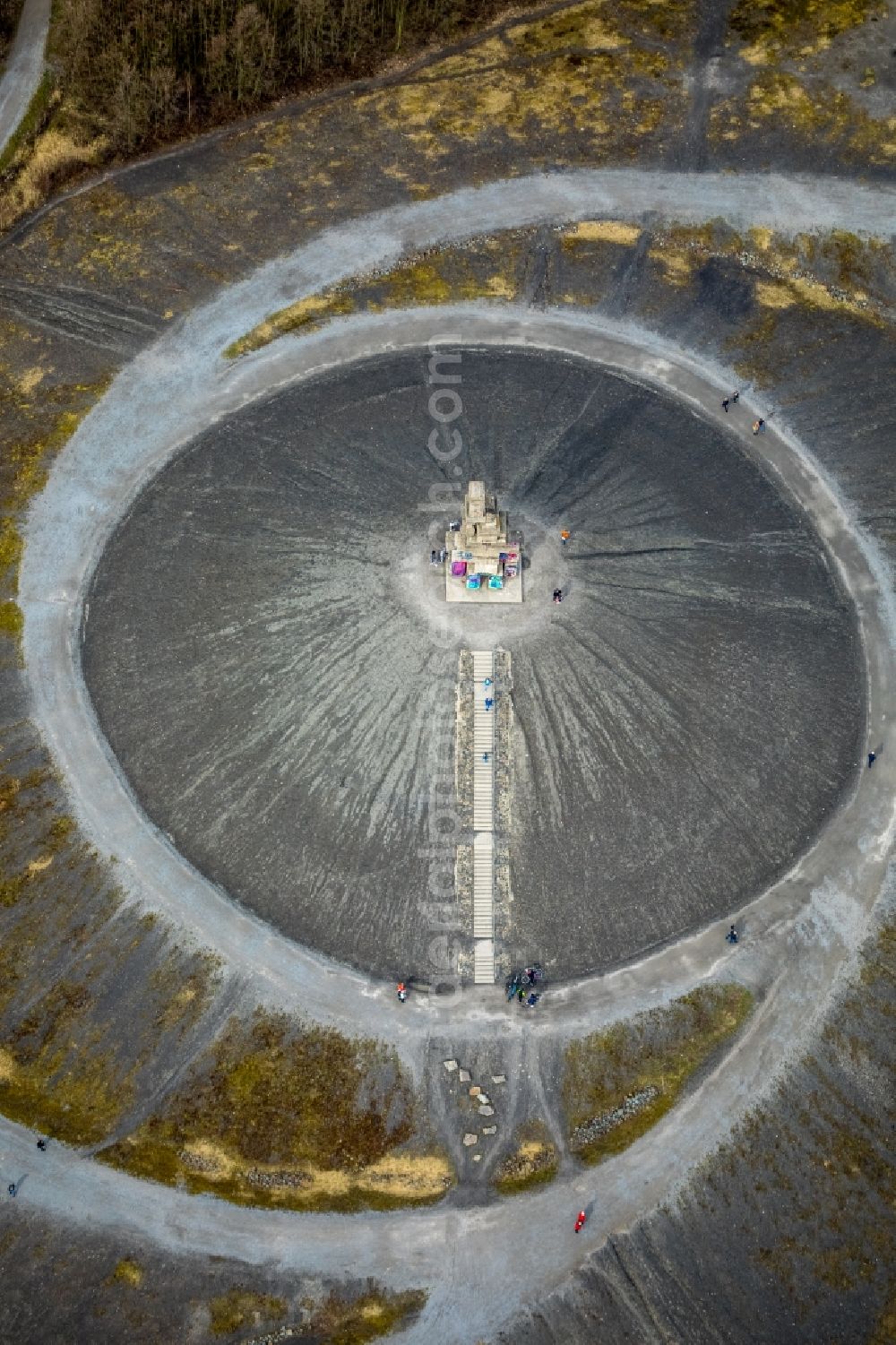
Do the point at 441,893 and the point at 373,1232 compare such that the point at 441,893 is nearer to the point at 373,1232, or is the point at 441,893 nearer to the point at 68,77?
the point at 373,1232

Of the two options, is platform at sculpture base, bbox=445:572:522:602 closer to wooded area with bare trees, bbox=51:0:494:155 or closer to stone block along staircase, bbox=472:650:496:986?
stone block along staircase, bbox=472:650:496:986

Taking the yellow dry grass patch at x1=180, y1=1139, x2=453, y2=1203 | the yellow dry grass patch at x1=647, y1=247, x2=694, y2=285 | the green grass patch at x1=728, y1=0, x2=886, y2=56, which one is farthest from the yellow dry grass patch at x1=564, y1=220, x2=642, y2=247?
the yellow dry grass patch at x1=180, y1=1139, x2=453, y2=1203

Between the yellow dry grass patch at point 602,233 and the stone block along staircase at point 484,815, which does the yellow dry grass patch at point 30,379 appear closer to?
the stone block along staircase at point 484,815

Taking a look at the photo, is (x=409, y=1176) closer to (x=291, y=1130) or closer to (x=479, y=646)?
(x=291, y=1130)

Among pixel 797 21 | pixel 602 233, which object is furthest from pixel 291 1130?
pixel 797 21

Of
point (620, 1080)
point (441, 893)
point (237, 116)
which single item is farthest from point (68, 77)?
point (620, 1080)
